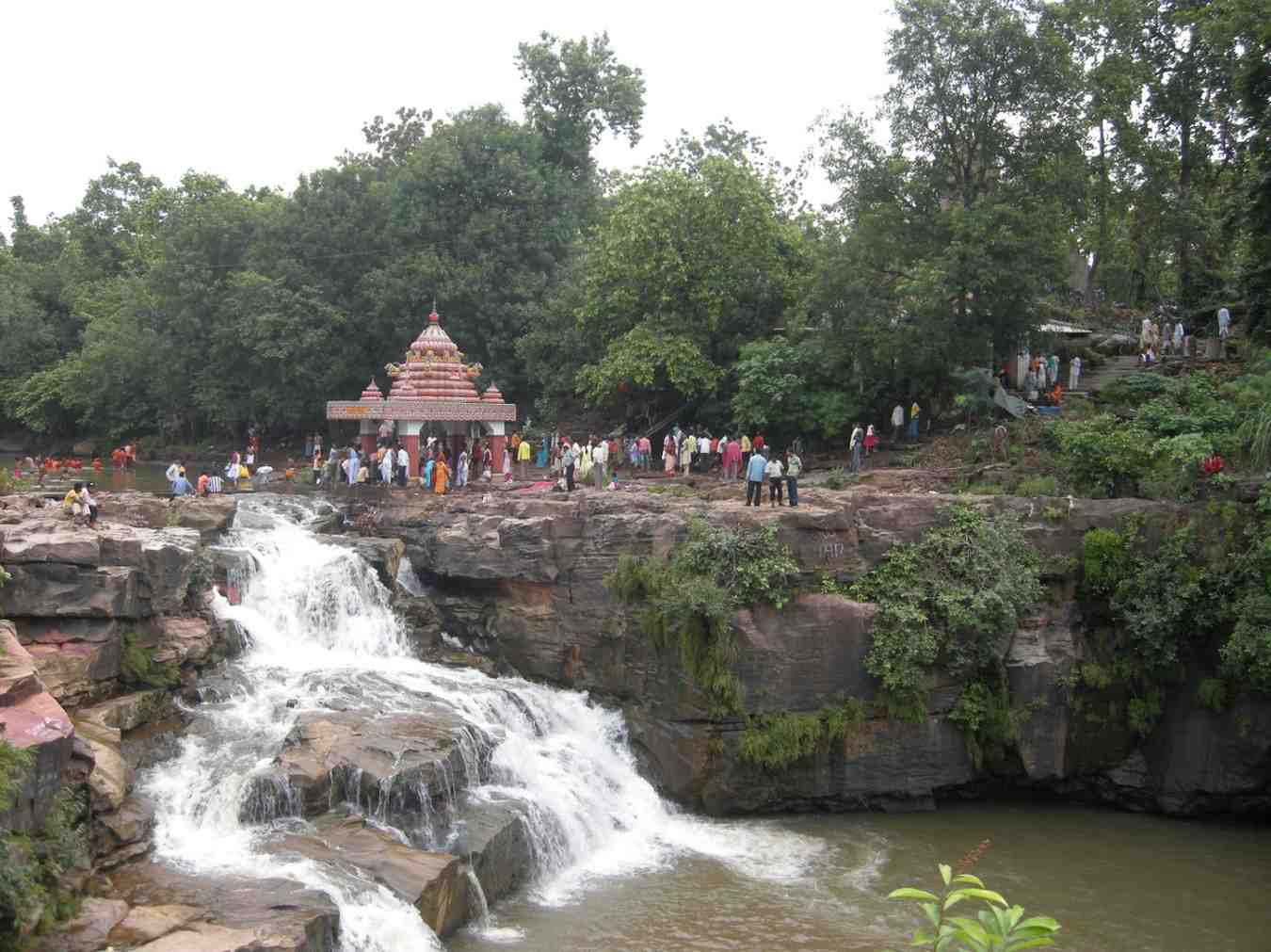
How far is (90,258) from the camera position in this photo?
1982 inches

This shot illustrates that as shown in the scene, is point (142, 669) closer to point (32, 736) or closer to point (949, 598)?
point (32, 736)

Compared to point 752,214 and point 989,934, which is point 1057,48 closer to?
point 752,214

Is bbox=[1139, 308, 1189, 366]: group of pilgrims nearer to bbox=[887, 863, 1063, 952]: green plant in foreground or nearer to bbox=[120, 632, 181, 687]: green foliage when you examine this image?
bbox=[120, 632, 181, 687]: green foliage

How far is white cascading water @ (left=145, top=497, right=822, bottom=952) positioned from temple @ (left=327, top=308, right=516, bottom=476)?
5.77 m

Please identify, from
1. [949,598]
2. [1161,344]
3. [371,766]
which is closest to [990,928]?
[371,766]

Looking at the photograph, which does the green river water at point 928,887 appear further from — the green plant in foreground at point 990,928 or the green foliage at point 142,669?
the green plant in foreground at point 990,928

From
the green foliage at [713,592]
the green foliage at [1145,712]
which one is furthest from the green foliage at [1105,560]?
the green foliage at [713,592]

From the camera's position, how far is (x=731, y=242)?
2817cm

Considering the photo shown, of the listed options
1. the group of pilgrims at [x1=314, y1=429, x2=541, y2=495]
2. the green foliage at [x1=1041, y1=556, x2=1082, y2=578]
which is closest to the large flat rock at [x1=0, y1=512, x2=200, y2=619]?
the group of pilgrims at [x1=314, y1=429, x2=541, y2=495]

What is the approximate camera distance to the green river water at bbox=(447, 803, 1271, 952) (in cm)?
1199

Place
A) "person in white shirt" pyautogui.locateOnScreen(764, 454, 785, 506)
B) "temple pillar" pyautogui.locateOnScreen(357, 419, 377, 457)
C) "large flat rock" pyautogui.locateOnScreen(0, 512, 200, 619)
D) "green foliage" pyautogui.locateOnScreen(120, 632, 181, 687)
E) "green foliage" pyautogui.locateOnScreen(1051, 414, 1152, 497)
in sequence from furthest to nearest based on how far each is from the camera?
"temple pillar" pyautogui.locateOnScreen(357, 419, 377, 457), "green foliage" pyautogui.locateOnScreen(1051, 414, 1152, 497), "person in white shirt" pyautogui.locateOnScreen(764, 454, 785, 506), "green foliage" pyautogui.locateOnScreen(120, 632, 181, 687), "large flat rock" pyautogui.locateOnScreen(0, 512, 200, 619)

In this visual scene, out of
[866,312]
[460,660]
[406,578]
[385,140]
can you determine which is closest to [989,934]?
[460,660]

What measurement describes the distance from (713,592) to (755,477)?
2.98 meters

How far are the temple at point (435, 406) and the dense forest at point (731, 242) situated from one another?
134 inches
